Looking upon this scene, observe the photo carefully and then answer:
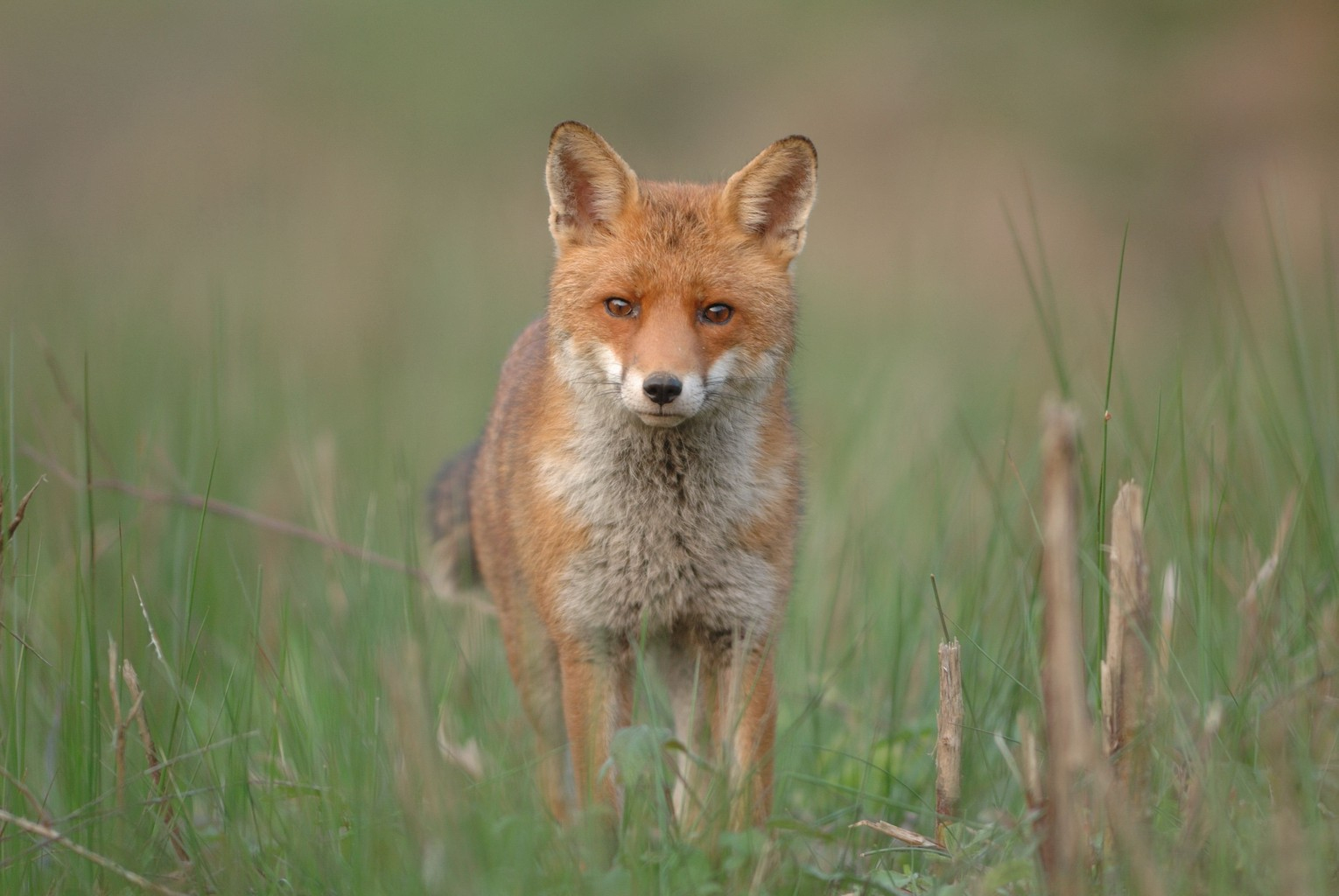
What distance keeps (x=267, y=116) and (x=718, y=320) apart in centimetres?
1444

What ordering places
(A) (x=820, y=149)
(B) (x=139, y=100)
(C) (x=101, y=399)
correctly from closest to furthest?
1. (C) (x=101, y=399)
2. (A) (x=820, y=149)
3. (B) (x=139, y=100)

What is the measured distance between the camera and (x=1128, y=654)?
3.06 metres

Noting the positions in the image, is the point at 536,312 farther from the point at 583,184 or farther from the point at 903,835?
the point at 903,835

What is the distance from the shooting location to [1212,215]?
12.6m

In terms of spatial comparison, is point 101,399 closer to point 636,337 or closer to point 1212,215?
point 636,337

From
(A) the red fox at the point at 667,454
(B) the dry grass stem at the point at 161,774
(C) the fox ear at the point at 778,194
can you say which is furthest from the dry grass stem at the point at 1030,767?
(B) the dry grass stem at the point at 161,774

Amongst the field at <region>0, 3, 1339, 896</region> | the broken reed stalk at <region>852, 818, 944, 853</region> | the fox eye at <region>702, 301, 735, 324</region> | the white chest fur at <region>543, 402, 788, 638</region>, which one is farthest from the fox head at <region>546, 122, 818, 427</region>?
the broken reed stalk at <region>852, 818, 944, 853</region>

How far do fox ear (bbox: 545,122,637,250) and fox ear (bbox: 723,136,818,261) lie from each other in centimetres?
39

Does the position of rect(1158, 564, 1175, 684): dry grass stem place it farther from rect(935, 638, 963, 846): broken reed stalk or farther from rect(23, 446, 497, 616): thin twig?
rect(23, 446, 497, 616): thin twig

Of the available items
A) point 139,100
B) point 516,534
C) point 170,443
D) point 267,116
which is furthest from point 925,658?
point 139,100

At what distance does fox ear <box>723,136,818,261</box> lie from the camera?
4.28 metres

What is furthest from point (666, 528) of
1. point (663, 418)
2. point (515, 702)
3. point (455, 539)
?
point (455, 539)

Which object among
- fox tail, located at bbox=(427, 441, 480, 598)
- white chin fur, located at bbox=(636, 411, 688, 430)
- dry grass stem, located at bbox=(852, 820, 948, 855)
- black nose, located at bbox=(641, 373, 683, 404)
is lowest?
dry grass stem, located at bbox=(852, 820, 948, 855)

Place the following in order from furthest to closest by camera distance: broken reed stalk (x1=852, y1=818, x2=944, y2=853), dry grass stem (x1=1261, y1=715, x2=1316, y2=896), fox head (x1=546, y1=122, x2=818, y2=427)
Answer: fox head (x1=546, y1=122, x2=818, y2=427) < broken reed stalk (x1=852, y1=818, x2=944, y2=853) < dry grass stem (x1=1261, y1=715, x2=1316, y2=896)
